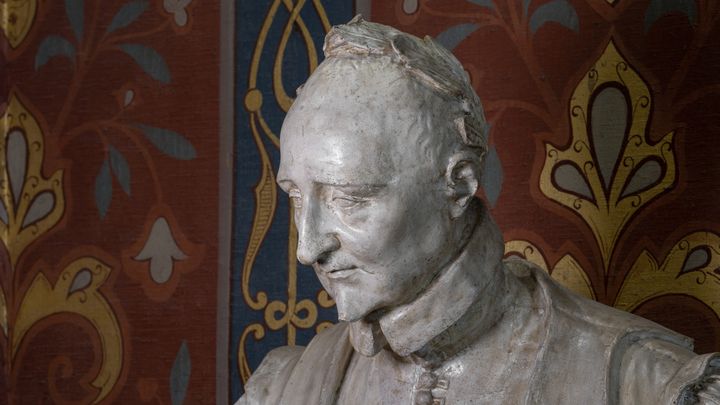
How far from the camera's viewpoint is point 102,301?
227cm

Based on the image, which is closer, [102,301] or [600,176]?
[600,176]

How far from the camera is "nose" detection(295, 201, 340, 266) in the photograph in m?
1.52

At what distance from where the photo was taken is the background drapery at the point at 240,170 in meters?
2.02

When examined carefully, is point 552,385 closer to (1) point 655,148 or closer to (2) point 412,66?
(2) point 412,66

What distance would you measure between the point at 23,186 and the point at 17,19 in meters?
0.23

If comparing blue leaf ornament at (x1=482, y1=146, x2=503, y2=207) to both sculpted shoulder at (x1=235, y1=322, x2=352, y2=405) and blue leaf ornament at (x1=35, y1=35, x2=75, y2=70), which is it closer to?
sculpted shoulder at (x1=235, y1=322, x2=352, y2=405)

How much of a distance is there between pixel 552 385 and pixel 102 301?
870mm

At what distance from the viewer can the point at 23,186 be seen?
2.32 m

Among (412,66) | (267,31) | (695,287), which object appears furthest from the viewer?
(267,31)

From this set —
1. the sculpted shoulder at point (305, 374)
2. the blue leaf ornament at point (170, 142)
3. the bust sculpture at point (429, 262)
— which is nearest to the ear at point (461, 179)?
the bust sculpture at point (429, 262)

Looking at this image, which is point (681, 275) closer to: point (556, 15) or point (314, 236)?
point (556, 15)

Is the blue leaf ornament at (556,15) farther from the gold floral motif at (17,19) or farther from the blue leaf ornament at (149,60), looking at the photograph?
the gold floral motif at (17,19)

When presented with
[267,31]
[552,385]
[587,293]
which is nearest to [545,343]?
[552,385]

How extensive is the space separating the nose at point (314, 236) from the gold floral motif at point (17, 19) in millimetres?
936
